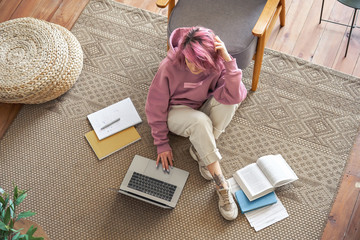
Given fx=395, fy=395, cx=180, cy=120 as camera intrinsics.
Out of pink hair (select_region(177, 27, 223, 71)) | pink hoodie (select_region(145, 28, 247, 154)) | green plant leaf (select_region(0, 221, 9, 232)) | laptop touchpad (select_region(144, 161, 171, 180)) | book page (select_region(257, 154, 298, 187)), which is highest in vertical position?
pink hair (select_region(177, 27, 223, 71))

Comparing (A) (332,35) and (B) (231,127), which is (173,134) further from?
(A) (332,35)

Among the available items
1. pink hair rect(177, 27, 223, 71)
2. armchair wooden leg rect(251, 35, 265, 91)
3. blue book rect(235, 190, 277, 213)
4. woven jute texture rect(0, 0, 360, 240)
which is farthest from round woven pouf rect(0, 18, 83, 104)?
blue book rect(235, 190, 277, 213)

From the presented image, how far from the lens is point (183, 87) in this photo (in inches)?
71.3

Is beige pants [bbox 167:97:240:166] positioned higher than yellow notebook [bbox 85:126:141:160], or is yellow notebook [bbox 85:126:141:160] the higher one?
beige pants [bbox 167:97:240:166]

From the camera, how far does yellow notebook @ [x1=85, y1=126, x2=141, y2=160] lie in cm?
214

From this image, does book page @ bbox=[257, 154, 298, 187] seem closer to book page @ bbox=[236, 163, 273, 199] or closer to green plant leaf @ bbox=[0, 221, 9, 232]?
book page @ bbox=[236, 163, 273, 199]

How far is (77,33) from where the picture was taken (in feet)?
8.27

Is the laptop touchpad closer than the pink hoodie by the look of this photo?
No

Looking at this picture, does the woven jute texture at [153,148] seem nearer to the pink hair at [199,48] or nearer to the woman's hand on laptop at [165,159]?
the woman's hand on laptop at [165,159]

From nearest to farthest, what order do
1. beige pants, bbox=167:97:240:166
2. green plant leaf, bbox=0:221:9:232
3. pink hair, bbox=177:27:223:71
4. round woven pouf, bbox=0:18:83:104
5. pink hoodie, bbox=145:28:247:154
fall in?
Answer: green plant leaf, bbox=0:221:9:232 → pink hair, bbox=177:27:223:71 → pink hoodie, bbox=145:28:247:154 → beige pants, bbox=167:97:240:166 → round woven pouf, bbox=0:18:83:104

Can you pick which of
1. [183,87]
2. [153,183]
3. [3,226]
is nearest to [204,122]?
[183,87]

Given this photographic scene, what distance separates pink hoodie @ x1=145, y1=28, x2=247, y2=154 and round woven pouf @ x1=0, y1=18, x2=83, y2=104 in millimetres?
595

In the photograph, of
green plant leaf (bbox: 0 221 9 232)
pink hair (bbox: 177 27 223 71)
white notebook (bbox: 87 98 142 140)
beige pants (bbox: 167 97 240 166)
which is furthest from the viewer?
white notebook (bbox: 87 98 142 140)

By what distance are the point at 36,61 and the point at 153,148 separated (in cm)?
78
